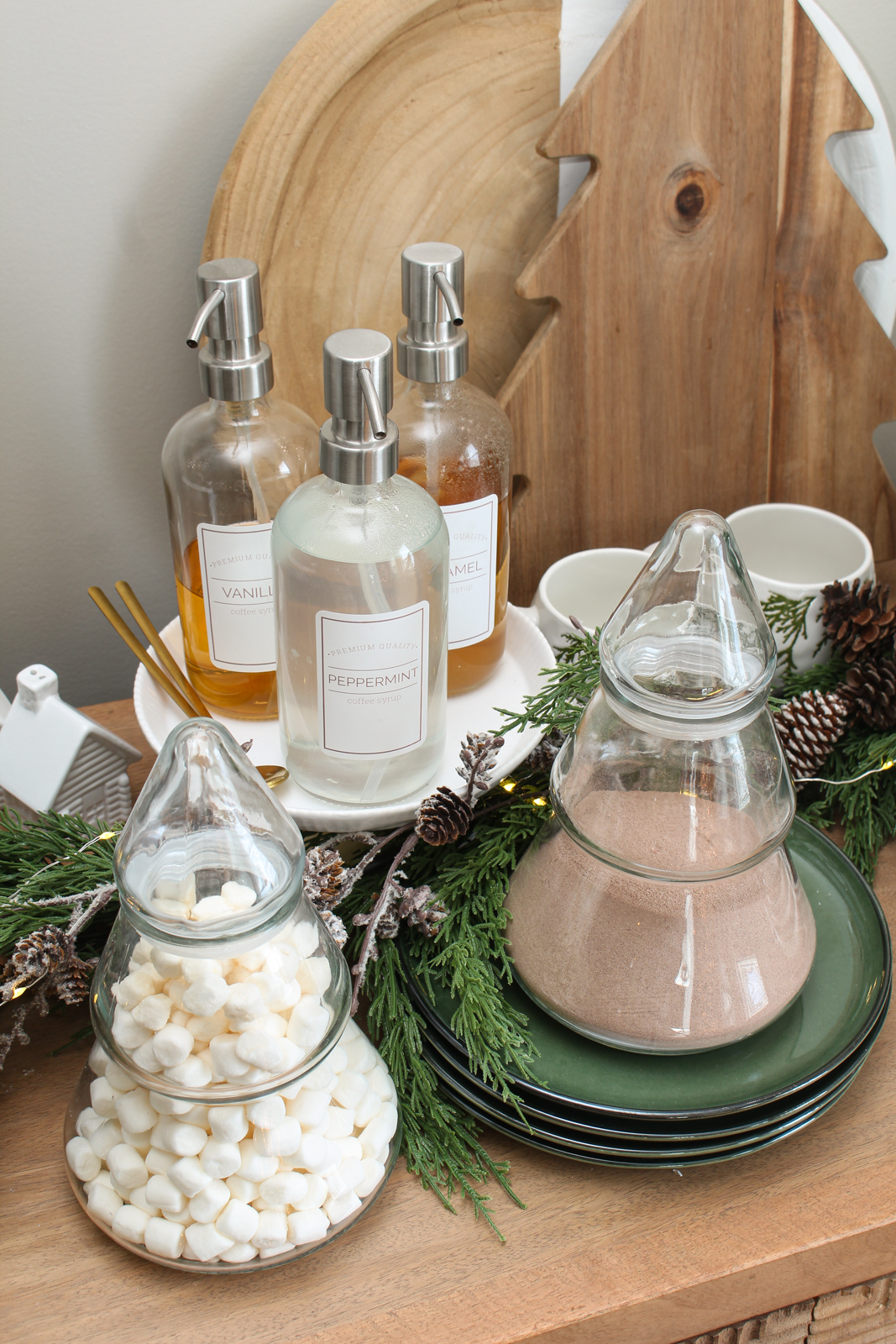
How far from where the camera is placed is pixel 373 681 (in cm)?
51

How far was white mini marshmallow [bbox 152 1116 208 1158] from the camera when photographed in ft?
1.37

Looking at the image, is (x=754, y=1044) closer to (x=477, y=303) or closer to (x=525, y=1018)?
(x=525, y=1018)

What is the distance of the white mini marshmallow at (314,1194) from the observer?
0.43 meters

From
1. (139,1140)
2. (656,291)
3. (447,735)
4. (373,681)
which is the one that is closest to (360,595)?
(373,681)

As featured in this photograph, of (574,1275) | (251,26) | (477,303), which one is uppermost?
(251,26)

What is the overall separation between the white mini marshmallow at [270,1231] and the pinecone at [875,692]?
1.40 feet

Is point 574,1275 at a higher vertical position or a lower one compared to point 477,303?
lower

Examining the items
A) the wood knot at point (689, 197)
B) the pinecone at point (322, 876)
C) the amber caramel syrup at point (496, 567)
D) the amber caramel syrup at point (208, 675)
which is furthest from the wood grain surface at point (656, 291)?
the pinecone at point (322, 876)

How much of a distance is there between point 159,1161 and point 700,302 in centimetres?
62

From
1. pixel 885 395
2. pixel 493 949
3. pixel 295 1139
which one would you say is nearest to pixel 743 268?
pixel 885 395

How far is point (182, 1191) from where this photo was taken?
1.38 feet

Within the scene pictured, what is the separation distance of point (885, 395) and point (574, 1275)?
633 millimetres

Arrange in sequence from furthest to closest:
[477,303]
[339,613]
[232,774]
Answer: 1. [477,303]
2. [339,613]
3. [232,774]

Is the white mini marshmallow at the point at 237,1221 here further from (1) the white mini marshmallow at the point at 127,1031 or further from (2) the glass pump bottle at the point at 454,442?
(2) the glass pump bottle at the point at 454,442
